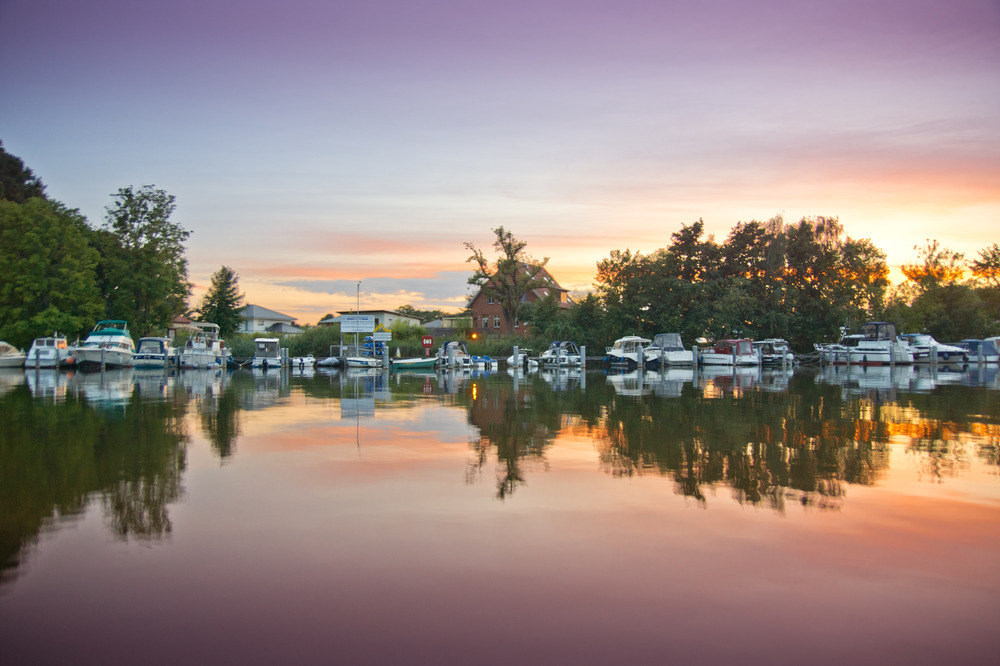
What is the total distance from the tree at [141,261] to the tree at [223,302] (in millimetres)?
19882

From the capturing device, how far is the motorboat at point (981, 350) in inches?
2318

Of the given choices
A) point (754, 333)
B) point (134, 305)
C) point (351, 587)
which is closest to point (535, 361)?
point (754, 333)

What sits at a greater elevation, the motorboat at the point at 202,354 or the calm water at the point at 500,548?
the motorboat at the point at 202,354

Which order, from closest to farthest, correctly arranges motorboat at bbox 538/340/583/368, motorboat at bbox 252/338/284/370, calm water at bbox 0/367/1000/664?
calm water at bbox 0/367/1000/664, motorboat at bbox 252/338/284/370, motorboat at bbox 538/340/583/368

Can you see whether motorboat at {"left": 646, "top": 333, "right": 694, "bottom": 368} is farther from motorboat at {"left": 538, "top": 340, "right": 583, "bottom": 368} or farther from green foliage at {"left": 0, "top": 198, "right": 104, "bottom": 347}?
green foliage at {"left": 0, "top": 198, "right": 104, "bottom": 347}

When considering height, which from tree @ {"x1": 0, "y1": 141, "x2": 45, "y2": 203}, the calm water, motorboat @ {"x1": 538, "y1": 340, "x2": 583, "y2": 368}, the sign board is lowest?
the calm water

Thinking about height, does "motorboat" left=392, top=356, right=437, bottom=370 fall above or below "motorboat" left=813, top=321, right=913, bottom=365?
below

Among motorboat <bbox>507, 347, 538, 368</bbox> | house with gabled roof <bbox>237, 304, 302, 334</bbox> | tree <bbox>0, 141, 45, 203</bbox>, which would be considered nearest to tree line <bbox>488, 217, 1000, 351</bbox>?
motorboat <bbox>507, 347, 538, 368</bbox>

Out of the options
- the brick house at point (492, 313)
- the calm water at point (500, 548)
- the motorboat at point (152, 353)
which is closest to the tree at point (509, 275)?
the brick house at point (492, 313)

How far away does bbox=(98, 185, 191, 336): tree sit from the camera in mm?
53812

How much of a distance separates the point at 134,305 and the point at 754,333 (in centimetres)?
5053

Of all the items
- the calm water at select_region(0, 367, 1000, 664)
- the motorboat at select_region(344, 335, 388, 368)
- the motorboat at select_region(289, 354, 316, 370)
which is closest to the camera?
the calm water at select_region(0, 367, 1000, 664)

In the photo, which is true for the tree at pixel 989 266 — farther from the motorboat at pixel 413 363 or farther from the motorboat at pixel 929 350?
the motorboat at pixel 413 363

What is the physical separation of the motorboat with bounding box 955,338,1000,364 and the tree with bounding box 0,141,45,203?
79.5m
